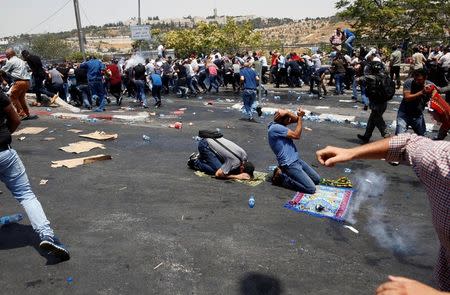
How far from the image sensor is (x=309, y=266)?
13.5 feet

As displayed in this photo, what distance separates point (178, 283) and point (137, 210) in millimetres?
1882

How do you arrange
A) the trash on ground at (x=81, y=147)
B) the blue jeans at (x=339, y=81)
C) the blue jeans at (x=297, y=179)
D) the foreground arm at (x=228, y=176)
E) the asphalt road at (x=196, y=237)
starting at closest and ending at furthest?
1. the asphalt road at (x=196, y=237)
2. the blue jeans at (x=297, y=179)
3. the foreground arm at (x=228, y=176)
4. the trash on ground at (x=81, y=147)
5. the blue jeans at (x=339, y=81)

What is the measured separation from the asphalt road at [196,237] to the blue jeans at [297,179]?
146 millimetres

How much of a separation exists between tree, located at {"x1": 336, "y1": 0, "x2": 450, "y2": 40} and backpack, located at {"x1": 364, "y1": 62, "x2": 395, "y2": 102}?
1839cm

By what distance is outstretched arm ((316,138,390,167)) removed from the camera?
1875 mm

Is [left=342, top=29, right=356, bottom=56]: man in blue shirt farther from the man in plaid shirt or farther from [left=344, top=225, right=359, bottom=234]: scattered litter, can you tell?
the man in plaid shirt

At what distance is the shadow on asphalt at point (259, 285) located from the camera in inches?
144

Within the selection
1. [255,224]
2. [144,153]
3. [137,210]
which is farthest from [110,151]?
[255,224]

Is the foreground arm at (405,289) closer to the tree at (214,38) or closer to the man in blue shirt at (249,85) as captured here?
the man in blue shirt at (249,85)

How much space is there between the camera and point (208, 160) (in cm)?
698

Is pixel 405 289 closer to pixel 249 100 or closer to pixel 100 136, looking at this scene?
pixel 100 136

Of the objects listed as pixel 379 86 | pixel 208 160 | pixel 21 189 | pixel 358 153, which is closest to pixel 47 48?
pixel 379 86

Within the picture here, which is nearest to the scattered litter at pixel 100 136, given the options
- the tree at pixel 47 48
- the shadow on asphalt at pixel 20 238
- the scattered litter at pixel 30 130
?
the scattered litter at pixel 30 130

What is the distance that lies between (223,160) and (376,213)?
8.27 ft
